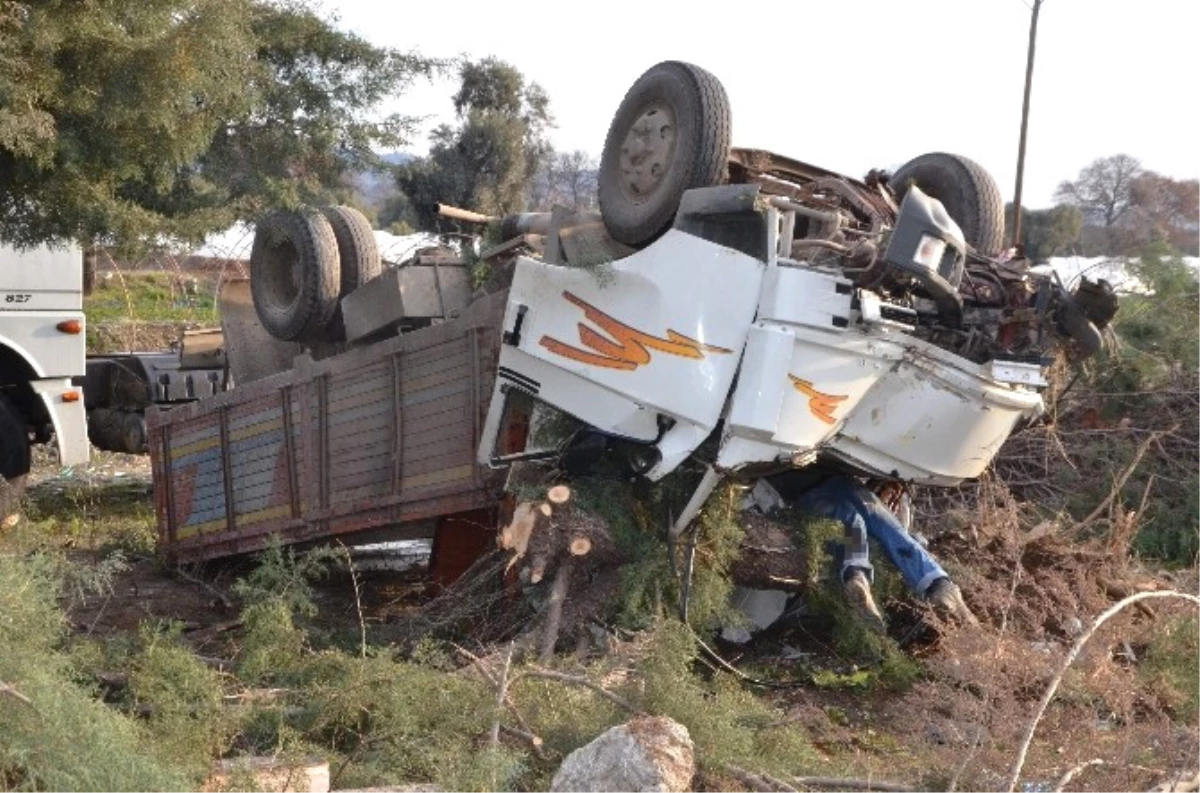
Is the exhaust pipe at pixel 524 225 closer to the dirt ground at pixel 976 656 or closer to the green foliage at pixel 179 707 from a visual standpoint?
the dirt ground at pixel 976 656

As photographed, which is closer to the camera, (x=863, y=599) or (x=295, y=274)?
(x=863, y=599)

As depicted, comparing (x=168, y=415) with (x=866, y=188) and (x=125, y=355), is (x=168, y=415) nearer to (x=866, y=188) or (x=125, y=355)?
(x=125, y=355)

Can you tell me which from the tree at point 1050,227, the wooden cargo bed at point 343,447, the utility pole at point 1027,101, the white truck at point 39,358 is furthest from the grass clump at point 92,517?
the tree at point 1050,227

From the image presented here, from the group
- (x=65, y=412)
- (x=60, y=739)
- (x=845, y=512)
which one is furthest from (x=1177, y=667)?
(x=65, y=412)

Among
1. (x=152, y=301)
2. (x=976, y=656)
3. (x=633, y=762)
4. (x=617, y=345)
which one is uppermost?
(x=617, y=345)

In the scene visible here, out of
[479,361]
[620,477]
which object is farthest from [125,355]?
[620,477]

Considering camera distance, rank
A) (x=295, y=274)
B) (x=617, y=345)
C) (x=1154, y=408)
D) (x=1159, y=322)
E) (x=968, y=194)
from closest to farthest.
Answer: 1. (x=617, y=345)
2. (x=968, y=194)
3. (x=295, y=274)
4. (x=1154, y=408)
5. (x=1159, y=322)

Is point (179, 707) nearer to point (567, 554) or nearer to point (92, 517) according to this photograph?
point (567, 554)

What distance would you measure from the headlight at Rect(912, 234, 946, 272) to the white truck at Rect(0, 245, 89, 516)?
6107 mm

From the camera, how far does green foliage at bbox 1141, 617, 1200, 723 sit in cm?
565

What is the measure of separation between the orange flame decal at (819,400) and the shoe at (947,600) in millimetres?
996

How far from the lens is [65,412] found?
10.1 meters

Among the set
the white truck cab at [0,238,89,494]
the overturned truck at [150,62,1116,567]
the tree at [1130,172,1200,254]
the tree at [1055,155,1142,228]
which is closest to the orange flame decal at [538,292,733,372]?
the overturned truck at [150,62,1116,567]

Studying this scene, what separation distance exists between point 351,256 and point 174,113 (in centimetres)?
127
